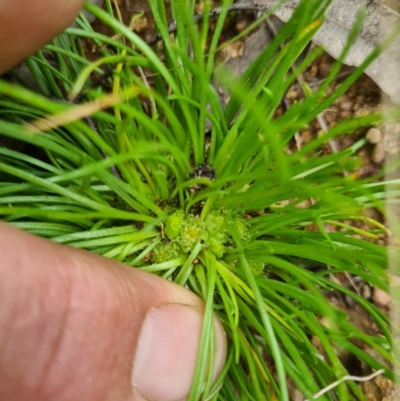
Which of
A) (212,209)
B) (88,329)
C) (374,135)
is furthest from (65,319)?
(374,135)

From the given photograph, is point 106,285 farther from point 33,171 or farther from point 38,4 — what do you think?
point 38,4

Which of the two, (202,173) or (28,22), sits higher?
(28,22)

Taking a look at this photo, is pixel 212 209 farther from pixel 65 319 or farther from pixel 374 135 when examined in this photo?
pixel 374 135

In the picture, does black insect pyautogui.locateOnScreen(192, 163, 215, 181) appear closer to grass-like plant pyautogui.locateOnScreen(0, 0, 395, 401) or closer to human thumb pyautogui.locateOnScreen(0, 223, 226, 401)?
grass-like plant pyautogui.locateOnScreen(0, 0, 395, 401)

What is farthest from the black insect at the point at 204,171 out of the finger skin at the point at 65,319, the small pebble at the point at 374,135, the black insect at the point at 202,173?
the small pebble at the point at 374,135

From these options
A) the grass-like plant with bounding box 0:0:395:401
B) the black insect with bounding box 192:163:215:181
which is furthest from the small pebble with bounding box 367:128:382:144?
the black insect with bounding box 192:163:215:181
